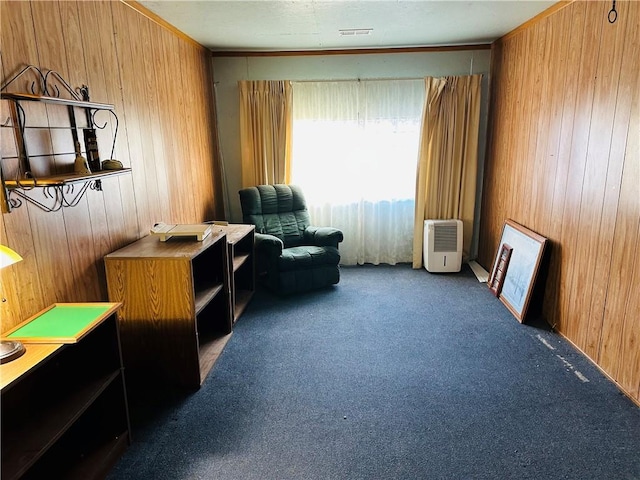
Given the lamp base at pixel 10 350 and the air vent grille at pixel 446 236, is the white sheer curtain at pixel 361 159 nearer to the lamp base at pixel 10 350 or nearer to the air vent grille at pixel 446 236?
the air vent grille at pixel 446 236

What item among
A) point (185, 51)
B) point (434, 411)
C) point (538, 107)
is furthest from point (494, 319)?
point (185, 51)

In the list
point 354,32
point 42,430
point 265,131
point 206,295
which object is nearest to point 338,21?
point 354,32

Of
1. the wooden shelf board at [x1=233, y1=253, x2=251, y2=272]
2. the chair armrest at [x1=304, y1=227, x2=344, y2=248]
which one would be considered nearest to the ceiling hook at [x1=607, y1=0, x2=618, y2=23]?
the chair armrest at [x1=304, y1=227, x2=344, y2=248]

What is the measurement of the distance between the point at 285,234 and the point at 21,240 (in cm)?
273

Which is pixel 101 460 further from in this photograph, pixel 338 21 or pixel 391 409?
pixel 338 21

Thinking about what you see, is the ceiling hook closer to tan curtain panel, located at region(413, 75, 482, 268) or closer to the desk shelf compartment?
tan curtain panel, located at region(413, 75, 482, 268)

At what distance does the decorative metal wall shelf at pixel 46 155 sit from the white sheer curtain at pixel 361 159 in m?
2.63

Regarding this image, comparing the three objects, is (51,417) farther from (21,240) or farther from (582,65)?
(582,65)

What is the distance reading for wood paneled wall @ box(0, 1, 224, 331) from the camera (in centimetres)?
185

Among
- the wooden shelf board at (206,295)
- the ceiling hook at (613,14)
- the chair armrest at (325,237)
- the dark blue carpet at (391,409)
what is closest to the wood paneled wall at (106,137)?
the wooden shelf board at (206,295)

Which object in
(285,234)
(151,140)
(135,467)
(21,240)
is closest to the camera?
(21,240)

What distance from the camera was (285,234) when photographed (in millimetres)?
4406

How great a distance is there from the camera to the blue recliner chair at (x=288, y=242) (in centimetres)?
393

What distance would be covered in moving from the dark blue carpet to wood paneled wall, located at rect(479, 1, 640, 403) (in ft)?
0.93
